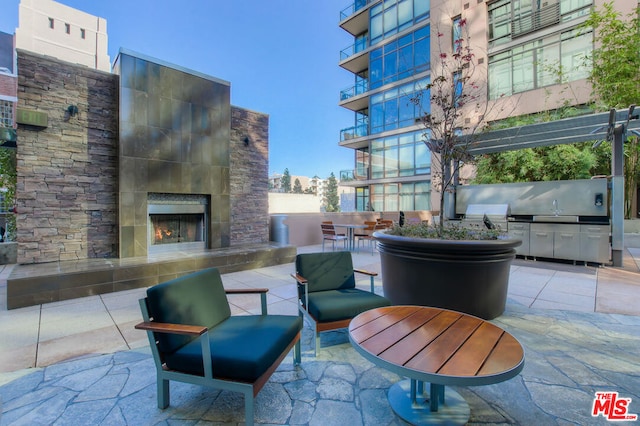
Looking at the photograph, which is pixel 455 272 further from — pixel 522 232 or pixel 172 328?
pixel 522 232

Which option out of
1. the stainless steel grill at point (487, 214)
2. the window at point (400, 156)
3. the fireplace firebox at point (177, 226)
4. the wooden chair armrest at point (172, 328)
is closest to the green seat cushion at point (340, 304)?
the wooden chair armrest at point (172, 328)

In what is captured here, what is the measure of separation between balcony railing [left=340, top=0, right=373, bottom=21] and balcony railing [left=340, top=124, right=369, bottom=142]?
6.87 metres

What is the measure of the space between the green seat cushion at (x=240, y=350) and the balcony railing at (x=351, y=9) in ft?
68.6

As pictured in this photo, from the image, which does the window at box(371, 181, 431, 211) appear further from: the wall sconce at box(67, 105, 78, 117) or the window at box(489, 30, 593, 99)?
the wall sconce at box(67, 105, 78, 117)

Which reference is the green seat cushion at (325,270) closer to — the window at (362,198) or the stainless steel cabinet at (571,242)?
the stainless steel cabinet at (571,242)

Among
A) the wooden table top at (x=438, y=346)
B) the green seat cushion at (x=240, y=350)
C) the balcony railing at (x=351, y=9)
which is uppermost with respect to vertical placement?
the balcony railing at (x=351, y=9)

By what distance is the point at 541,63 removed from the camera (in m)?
11.4

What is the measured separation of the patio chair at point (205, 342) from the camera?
5.43 ft

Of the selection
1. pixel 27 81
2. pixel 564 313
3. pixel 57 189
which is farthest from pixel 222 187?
pixel 564 313

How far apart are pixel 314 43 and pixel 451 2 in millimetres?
11791

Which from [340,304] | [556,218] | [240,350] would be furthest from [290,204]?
[240,350]

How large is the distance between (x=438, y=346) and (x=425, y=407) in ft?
1.53

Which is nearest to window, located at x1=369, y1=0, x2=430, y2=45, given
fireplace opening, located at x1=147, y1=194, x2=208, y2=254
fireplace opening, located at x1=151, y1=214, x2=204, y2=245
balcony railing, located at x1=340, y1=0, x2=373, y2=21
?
balcony railing, located at x1=340, y1=0, x2=373, y2=21

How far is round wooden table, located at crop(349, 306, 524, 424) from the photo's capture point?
55.9 inches
